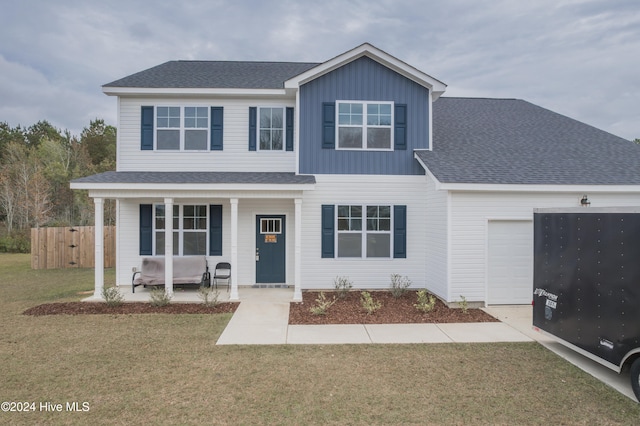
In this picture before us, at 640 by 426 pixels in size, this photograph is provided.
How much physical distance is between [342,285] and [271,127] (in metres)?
5.20

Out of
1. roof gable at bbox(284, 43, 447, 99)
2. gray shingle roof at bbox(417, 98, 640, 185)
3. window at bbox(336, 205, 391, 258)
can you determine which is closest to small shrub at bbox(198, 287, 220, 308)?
window at bbox(336, 205, 391, 258)

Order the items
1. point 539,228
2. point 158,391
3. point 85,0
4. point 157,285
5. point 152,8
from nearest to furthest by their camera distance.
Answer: point 158,391 → point 539,228 → point 157,285 → point 85,0 → point 152,8

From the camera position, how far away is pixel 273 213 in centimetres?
1086

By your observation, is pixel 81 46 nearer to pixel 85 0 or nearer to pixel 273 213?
pixel 85 0

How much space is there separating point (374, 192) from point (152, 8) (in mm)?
12970

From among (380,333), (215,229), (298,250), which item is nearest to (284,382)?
(380,333)

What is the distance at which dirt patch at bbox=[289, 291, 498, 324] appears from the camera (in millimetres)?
7719

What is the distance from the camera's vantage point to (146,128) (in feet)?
35.8

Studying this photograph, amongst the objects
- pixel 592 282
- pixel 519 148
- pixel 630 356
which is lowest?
pixel 630 356

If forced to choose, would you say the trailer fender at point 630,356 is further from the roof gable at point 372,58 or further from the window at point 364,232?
the roof gable at point 372,58

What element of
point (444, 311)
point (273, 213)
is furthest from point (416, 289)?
point (273, 213)

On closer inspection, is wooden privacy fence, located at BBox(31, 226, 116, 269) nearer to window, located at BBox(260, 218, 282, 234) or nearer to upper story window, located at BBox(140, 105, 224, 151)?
upper story window, located at BBox(140, 105, 224, 151)

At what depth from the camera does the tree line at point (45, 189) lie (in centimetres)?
2336

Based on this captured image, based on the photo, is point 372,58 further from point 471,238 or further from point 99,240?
point 99,240
